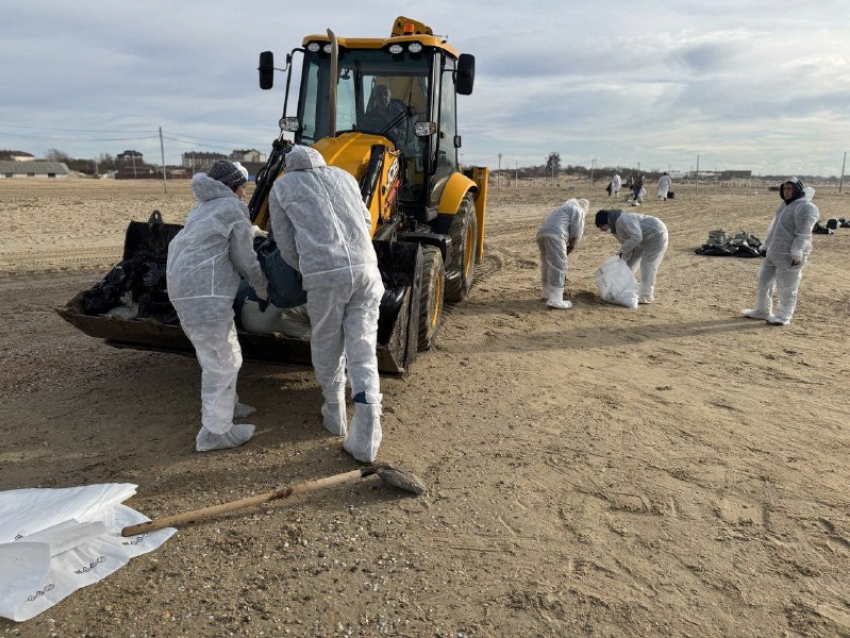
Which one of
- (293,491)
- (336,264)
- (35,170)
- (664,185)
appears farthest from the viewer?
(35,170)

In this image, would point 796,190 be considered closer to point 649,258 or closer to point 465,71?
point 649,258

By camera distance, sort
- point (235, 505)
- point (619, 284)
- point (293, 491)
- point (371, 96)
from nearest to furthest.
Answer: point (235, 505), point (293, 491), point (371, 96), point (619, 284)

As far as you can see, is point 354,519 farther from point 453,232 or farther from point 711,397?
point 453,232

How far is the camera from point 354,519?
11.0 feet

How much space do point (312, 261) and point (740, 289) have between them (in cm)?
801

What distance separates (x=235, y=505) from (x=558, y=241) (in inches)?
229

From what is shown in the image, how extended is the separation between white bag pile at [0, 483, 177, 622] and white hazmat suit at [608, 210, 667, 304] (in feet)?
21.6

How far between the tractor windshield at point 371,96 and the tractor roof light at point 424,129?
7.2 inches

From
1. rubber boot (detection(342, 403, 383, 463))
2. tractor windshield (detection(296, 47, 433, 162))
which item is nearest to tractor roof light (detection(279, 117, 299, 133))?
tractor windshield (detection(296, 47, 433, 162))

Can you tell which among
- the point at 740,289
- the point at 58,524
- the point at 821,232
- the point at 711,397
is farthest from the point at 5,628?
the point at 821,232

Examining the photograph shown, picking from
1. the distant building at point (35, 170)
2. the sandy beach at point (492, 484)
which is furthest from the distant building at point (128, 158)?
the sandy beach at point (492, 484)

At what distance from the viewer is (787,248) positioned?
7.36m

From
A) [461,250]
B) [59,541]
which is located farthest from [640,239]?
[59,541]

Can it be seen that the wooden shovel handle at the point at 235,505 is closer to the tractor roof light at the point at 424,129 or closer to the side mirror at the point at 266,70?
the tractor roof light at the point at 424,129
